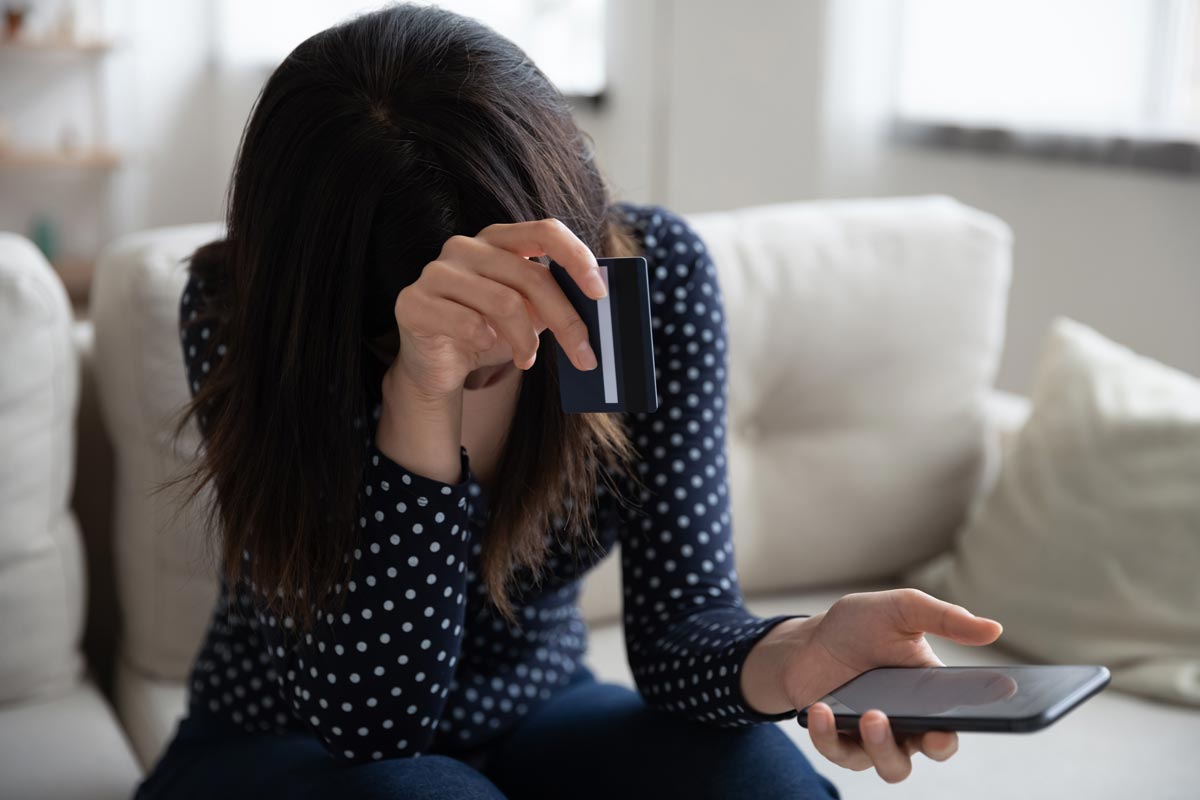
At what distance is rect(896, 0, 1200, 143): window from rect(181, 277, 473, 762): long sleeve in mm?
1719

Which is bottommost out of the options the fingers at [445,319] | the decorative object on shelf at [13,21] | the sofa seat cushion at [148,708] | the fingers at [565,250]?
the sofa seat cushion at [148,708]

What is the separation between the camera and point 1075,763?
113 cm

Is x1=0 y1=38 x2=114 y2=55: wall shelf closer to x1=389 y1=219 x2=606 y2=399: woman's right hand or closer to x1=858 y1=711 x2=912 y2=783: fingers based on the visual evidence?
x1=389 y1=219 x2=606 y2=399: woman's right hand

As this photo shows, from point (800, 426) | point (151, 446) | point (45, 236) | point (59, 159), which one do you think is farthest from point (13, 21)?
point (800, 426)

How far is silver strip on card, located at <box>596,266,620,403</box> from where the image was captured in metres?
0.68

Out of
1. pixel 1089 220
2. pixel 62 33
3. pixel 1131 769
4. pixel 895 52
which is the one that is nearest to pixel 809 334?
pixel 1131 769

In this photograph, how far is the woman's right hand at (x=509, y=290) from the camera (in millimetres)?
666

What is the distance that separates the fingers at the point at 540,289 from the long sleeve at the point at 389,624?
0.57ft

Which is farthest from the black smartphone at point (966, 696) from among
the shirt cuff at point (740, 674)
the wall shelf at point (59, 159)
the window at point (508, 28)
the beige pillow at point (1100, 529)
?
the wall shelf at point (59, 159)

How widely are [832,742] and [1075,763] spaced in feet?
1.92

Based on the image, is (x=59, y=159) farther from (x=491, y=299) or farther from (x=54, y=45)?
(x=491, y=299)

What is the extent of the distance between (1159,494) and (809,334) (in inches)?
15.6

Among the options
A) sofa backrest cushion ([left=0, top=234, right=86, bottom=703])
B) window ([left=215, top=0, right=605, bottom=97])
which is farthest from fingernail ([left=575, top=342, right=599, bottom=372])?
window ([left=215, top=0, right=605, bottom=97])

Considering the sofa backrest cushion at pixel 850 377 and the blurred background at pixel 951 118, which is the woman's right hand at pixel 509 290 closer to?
the sofa backrest cushion at pixel 850 377
